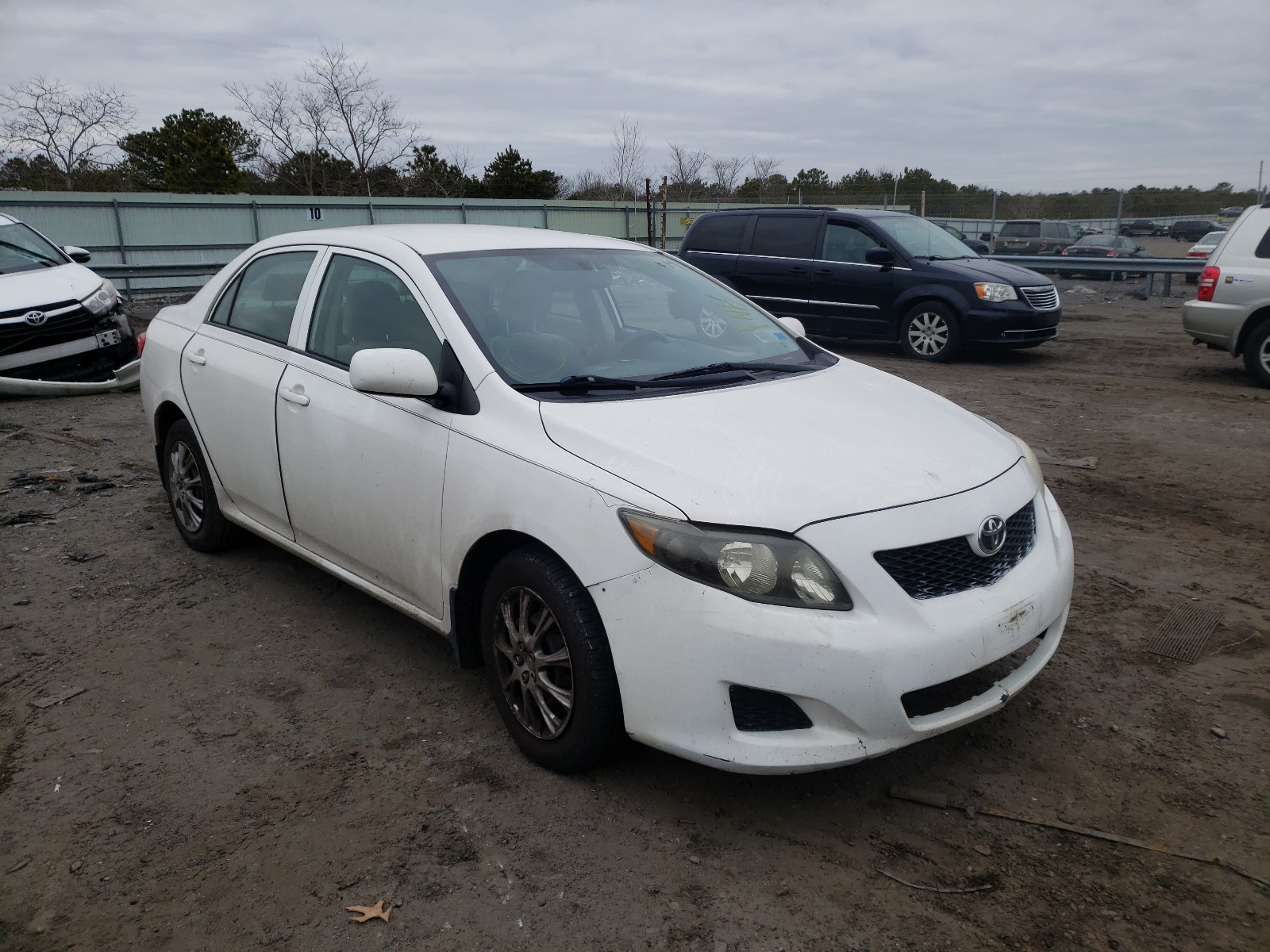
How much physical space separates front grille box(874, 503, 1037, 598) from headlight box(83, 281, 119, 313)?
8895mm

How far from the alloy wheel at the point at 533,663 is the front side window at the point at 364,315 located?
946mm

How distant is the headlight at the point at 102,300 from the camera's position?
9070 mm

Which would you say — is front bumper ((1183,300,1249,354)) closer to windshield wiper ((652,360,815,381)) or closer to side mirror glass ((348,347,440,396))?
windshield wiper ((652,360,815,381))

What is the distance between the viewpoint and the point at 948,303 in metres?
11.0

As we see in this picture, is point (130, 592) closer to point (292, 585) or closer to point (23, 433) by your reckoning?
point (292, 585)

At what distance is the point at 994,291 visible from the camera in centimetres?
1087

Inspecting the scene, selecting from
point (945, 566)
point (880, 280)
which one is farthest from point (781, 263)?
point (945, 566)

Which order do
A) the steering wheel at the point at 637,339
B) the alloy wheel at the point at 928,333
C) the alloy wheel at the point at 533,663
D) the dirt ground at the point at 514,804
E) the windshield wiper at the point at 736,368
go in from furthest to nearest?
the alloy wheel at the point at 928,333
the steering wheel at the point at 637,339
the windshield wiper at the point at 736,368
the alloy wheel at the point at 533,663
the dirt ground at the point at 514,804

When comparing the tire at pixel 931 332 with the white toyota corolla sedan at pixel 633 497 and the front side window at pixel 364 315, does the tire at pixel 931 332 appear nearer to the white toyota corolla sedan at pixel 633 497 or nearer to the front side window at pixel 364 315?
the white toyota corolla sedan at pixel 633 497

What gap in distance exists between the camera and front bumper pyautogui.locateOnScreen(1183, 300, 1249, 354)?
30.7ft

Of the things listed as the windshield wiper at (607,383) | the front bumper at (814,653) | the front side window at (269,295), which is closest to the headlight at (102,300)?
the front side window at (269,295)

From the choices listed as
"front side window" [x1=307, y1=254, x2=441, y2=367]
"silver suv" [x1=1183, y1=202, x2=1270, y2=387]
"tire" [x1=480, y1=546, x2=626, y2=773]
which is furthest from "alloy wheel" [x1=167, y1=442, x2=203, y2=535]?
"silver suv" [x1=1183, y1=202, x2=1270, y2=387]

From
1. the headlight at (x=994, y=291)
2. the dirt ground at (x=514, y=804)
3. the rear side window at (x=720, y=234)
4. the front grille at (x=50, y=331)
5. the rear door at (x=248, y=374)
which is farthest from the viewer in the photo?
the rear side window at (x=720, y=234)

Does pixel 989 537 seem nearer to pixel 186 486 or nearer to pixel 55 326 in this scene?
pixel 186 486
